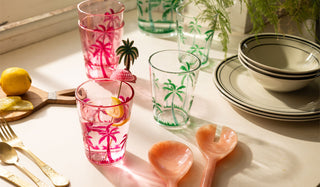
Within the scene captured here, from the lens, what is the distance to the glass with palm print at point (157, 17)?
129 cm

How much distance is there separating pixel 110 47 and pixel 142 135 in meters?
0.29

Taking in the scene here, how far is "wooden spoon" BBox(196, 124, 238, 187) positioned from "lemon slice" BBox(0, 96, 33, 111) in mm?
410

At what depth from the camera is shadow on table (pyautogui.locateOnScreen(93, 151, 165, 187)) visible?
72cm

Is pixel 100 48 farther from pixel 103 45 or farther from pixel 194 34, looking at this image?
pixel 194 34

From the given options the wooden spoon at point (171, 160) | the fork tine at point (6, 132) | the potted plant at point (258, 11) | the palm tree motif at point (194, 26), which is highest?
the potted plant at point (258, 11)

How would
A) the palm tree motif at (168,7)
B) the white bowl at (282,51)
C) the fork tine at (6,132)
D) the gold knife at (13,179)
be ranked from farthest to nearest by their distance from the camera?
1. the palm tree motif at (168,7)
2. the white bowl at (282,51)
3. the fork tine at (6,132)
4. the gold knife at (13,179)

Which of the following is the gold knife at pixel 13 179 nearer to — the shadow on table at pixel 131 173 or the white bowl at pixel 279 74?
the shadow on table at pixel 131 173

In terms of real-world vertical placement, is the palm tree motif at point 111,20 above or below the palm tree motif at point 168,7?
above

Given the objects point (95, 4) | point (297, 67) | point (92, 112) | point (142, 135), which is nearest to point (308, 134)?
point (297, 67)

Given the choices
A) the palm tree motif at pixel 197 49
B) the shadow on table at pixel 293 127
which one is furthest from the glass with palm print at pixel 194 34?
the shadow on table at pixel 293 127

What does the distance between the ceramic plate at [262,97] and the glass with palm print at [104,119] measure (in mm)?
296

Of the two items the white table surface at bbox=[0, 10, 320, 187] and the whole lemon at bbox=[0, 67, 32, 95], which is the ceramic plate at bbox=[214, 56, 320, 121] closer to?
the white table surface at bbox=[0, 10, 320, 187]

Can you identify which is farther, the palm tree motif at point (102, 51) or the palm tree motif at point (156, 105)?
the palm tree motif at point (102, 51)

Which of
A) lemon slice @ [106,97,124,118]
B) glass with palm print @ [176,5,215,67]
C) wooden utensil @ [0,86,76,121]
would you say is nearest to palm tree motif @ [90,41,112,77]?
wooden utensil @ [0,86,76,121]
